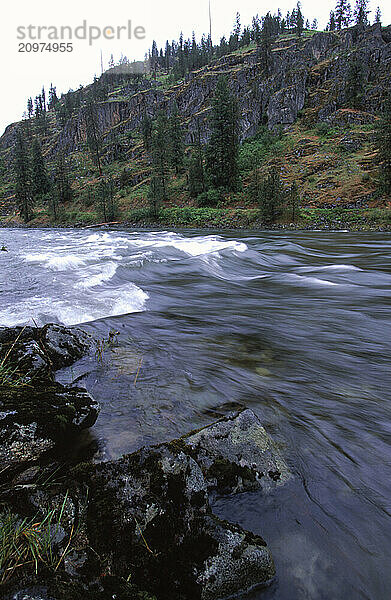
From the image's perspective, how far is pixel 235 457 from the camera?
250cm

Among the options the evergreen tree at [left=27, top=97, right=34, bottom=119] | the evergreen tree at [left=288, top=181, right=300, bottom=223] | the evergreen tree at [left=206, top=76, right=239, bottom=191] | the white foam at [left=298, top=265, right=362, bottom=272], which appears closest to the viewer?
the white foam at [left=298, top=265, right=362, bottom=272]

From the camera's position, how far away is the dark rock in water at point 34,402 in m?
2.16

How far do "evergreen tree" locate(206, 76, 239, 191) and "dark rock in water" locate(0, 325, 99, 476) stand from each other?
135 feet

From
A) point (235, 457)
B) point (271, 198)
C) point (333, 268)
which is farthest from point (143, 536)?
point (271, 198)

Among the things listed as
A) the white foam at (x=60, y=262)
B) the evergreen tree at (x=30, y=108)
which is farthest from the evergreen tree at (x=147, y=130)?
the evergreen tree at (x=30, y=108)

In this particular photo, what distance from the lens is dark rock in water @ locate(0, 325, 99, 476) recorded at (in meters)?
2.16

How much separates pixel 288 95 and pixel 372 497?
6395 centimetres

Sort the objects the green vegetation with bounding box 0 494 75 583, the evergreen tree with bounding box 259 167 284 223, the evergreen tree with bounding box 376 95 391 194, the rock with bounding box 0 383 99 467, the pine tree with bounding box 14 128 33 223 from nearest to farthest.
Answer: the green vegetation with bounding box 0 494 75 583, the rock with bounding box 0 383 99 467, the evergreen tree with bounding box 376 95 391 194, the evergreen tree with bounding box 259 167 284 223, the pine tree with bounding box 14 128 33 223

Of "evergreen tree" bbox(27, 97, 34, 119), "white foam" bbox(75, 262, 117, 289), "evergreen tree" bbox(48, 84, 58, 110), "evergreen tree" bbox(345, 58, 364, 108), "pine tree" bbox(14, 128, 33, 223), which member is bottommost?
"white foam" bbox(75, 262, 117, 289)

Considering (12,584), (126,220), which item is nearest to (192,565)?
(12,584)

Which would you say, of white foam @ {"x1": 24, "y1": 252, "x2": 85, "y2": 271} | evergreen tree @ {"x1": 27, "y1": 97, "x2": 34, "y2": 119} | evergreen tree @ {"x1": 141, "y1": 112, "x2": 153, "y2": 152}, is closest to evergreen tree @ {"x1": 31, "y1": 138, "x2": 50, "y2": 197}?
evergreen tree @ {"x1": 141, "y1": 112, "x2": 153, "y2": 152}

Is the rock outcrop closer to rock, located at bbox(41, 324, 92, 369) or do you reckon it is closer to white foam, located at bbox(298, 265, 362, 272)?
rock, located at bbox(41, 324, 92, 369)

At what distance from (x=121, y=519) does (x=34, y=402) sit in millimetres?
1192

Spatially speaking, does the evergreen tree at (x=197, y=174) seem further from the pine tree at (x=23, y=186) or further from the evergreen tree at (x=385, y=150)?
the pine tree at (x=23, y=186)
